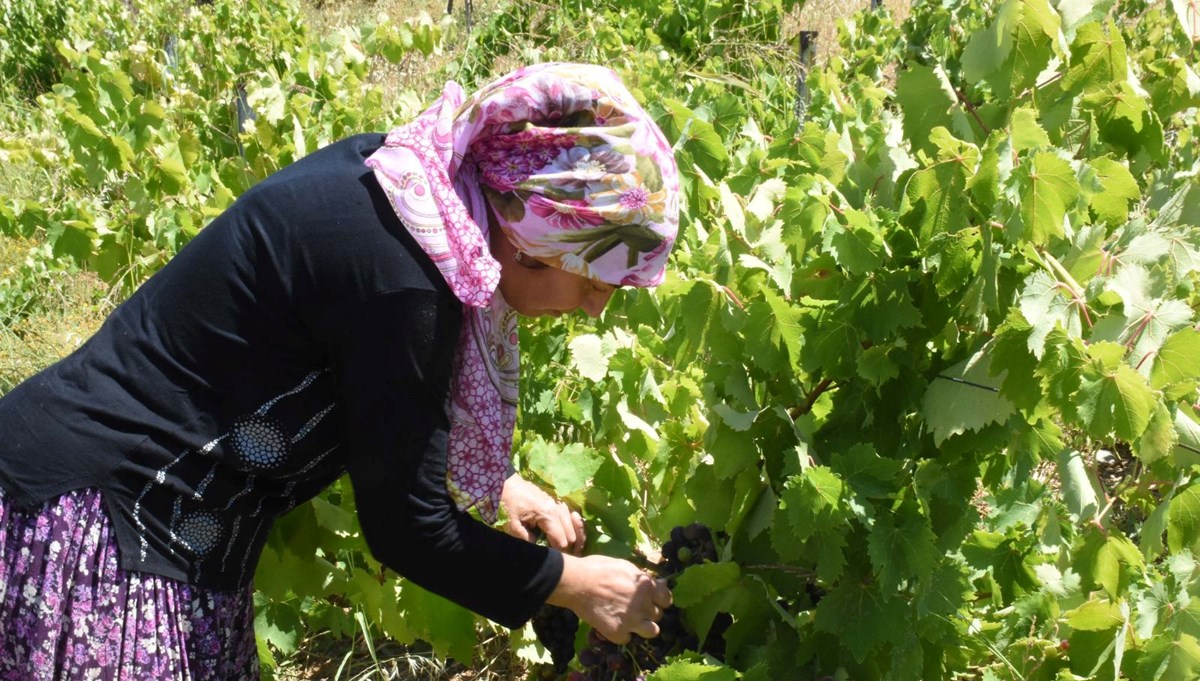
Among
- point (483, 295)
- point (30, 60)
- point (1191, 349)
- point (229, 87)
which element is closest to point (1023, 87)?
point (1191, 349)

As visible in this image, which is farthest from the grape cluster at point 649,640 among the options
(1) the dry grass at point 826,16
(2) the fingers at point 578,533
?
(1) the dry grass at point 826,16

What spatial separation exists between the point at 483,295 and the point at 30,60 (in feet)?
30.3

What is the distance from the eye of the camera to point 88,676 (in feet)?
5.59

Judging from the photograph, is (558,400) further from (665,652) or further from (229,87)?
(229,87)

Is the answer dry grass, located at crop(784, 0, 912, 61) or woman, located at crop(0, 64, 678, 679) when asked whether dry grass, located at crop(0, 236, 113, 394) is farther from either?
dry grass, located at crop(784, 0, 912, 61)

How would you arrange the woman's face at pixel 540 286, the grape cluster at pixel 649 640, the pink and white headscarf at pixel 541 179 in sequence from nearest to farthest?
the pink and white headscarf at pixel 541 179 < the woman's face at pixel 540 286 < the grape cluster at pixel 649 640

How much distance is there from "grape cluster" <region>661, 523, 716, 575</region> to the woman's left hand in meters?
0.15

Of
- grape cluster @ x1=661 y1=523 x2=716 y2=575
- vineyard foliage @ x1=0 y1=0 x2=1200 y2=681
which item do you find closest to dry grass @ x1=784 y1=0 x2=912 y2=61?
vineyard foliage @ x1=0 y1=0 x2=1200 y2=681

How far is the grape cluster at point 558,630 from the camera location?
205 centimetres

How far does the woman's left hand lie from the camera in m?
2.02

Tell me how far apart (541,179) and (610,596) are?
63 cm

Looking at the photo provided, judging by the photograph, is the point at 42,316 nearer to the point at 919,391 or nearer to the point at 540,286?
the point at 540,286

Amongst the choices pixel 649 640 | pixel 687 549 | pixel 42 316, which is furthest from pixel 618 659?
pixel 42 316

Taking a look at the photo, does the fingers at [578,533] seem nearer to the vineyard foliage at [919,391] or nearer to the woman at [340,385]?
the vineyard foliage at [919,391]
